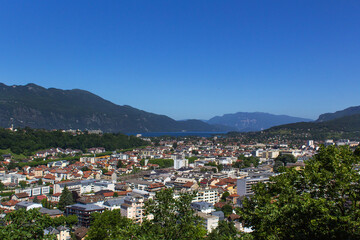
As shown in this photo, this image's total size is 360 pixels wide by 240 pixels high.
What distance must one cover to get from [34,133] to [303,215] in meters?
46.4

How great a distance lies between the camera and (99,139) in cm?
5022

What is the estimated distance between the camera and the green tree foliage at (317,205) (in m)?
4.08

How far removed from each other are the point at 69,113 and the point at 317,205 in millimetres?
116004

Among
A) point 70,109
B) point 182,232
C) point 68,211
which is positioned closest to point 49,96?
point 70,109

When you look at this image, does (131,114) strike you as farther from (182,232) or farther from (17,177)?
(182,232)

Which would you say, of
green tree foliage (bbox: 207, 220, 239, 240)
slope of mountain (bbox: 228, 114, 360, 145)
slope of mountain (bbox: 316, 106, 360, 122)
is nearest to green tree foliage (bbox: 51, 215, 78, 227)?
green tree foliage (bbox: 207, 220, 239, 240)

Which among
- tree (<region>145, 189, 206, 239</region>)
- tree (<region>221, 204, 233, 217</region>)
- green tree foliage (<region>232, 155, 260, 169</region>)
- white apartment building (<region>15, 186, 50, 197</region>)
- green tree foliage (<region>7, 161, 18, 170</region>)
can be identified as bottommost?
tree (<region>221, 204, 233, 217</region>)

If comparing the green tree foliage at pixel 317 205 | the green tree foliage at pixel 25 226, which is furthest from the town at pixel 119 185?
the green tree foliage at pixel 25 226

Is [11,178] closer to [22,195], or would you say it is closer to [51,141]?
[22,195]

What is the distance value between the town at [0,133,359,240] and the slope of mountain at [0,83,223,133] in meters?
62.1

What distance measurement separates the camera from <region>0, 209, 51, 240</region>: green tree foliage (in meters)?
4.26

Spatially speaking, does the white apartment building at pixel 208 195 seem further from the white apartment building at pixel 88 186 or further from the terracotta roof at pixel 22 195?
the terracotta roof at pixel 22 195

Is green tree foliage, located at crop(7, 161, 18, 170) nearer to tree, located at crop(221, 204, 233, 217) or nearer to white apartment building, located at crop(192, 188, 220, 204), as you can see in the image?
white apartment building, located at crop(192, 188, 220, 204)

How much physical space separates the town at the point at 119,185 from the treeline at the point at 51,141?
1974 millimetres
